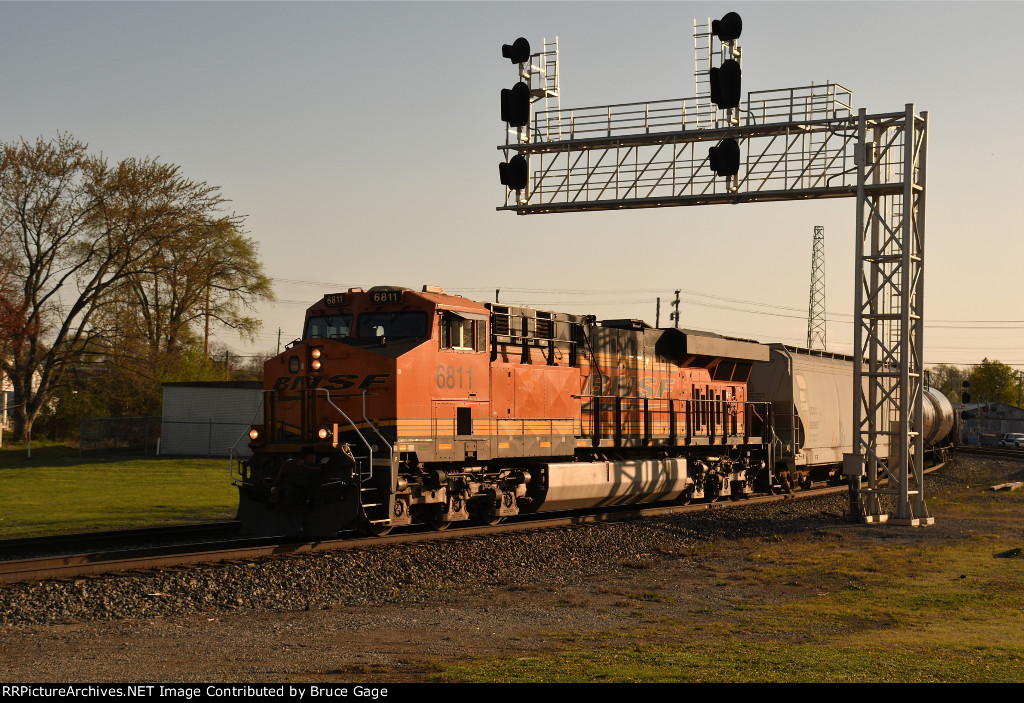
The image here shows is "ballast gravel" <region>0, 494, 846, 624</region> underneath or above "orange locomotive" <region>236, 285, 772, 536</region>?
underneath

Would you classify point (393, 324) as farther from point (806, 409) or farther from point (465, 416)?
point (806, 409)

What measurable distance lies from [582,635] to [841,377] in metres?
24.1

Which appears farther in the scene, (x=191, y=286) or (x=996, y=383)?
(x=996, y=383)

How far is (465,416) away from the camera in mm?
16984

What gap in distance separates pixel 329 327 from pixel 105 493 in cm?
1430

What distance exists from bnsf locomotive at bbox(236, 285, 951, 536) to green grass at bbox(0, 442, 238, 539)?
555 centimetres

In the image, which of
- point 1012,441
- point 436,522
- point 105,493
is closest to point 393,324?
point 436,522

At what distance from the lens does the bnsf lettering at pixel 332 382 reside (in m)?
15.7

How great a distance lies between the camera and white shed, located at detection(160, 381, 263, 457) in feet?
149

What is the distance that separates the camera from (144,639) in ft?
31.9

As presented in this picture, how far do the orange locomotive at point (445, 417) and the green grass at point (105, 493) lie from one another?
18.4ft

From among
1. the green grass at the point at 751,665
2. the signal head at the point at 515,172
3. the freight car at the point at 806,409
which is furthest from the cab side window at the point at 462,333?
the freight car at the point at 806,409

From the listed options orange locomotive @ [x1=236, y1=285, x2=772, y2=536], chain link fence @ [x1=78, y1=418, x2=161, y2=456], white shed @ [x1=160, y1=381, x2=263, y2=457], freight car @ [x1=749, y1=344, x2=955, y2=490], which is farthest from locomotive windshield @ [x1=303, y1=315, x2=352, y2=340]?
chain link fence @ [x1=78, y1=418, x2=161, y2=456]

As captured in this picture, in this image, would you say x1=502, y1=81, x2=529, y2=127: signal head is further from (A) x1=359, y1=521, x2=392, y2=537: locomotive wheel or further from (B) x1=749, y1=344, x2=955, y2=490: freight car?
(B) x1=749, y1=344, x2=955, y2=490: freight car
